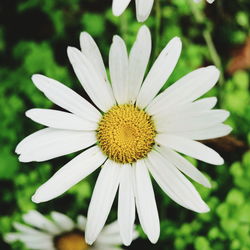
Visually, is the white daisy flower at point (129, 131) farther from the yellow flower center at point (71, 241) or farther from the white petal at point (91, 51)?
the yellow flower center at point (71, 241)

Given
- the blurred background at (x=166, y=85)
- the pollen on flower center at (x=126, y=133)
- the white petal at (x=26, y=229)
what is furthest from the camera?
the white petal at (x=26, y=229)

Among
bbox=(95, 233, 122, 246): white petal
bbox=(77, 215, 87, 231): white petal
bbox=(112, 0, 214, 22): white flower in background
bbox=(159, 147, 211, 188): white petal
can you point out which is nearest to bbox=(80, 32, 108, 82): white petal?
bbox=(112, 0, 214, 22): white flower in background

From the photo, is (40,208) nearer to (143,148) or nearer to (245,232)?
(143,148)

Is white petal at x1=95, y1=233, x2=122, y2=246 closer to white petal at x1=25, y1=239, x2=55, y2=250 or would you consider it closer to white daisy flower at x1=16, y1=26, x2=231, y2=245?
white petal at x1=25, y1=239, x2=55, y2=250

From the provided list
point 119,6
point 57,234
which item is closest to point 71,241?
point 57,234

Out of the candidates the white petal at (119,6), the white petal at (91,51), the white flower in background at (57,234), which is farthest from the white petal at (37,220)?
the white petal at (119,6)

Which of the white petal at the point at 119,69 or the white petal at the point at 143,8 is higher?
the white petal at the point at 143,8
